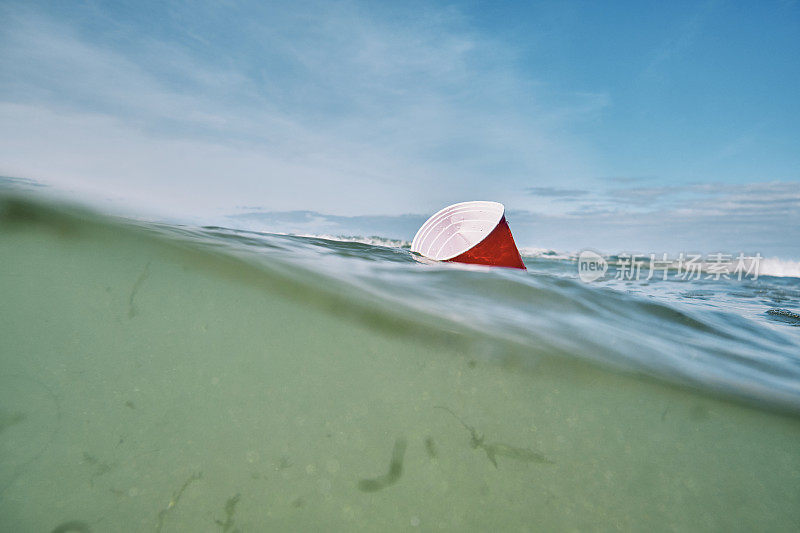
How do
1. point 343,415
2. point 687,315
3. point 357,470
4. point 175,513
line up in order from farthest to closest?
point 687,315, point 343,415, point 357,470, point 175,513

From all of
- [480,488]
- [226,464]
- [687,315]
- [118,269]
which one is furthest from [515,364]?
[687,315]

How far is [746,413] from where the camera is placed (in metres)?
3.08

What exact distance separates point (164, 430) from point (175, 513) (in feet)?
1.50

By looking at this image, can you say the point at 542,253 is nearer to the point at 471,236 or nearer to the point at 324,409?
the point at 471,236

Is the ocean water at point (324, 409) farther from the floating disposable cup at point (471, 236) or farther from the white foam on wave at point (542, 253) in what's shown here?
the white foam on wave at point (542, 253)

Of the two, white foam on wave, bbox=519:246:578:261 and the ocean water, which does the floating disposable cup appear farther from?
white foam on wave, bbox=519:246:578:261

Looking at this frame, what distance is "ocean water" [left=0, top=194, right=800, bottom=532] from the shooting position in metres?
1.96

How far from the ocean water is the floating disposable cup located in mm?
2877

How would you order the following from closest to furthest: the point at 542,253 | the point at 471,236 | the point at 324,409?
the point at 324,409
the point at 471,236
the point at 542,253

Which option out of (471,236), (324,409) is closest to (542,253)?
(471,236)

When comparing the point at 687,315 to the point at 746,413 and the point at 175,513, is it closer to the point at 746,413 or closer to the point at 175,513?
the point at 746,413

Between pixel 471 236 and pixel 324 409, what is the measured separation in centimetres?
585

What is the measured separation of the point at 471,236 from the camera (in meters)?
7.74

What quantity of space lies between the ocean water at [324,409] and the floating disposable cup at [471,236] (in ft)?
9.44
